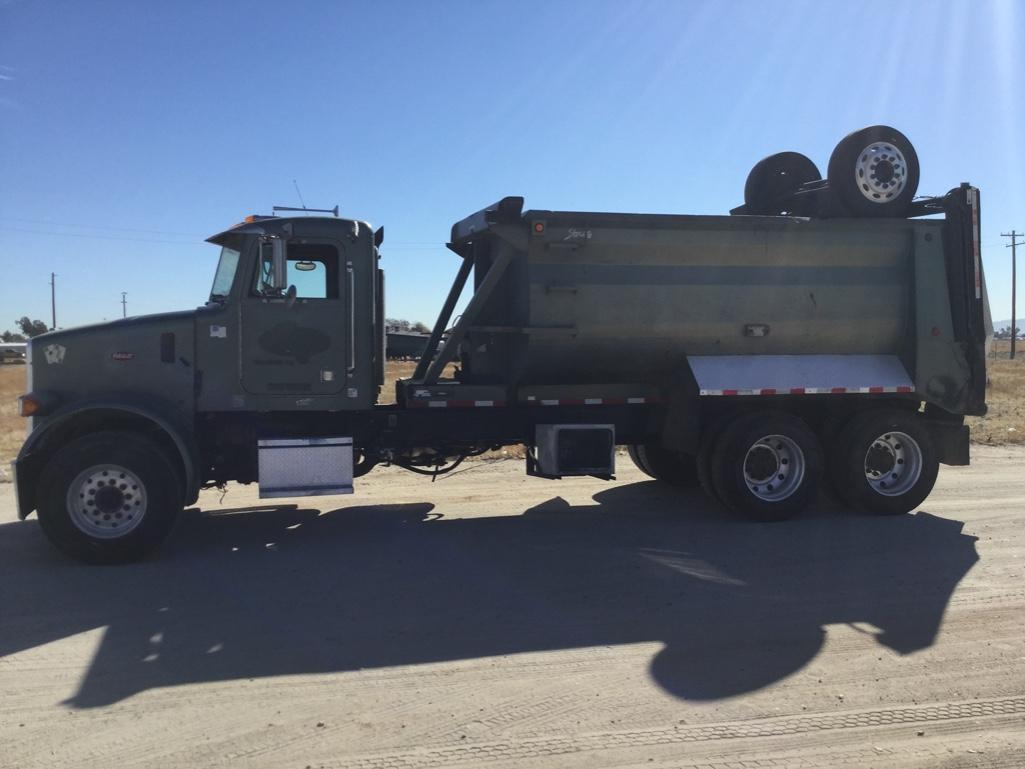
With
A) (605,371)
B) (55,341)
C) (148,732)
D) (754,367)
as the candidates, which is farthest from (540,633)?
(55,341)

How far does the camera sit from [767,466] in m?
8.18

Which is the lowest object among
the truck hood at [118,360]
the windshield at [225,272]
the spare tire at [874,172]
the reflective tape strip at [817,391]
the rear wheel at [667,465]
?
the rear wheel at [667,465]

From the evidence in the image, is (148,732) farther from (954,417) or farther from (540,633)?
(954,417)

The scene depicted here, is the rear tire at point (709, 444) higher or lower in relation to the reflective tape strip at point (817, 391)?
lower

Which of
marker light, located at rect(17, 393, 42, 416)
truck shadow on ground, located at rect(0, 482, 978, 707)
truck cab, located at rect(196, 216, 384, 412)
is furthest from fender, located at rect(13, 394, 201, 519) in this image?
truck shadow on ground, located at rect(0, 482, 978, 707)

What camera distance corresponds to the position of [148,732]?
3701 millimetres

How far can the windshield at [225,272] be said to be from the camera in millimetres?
7234

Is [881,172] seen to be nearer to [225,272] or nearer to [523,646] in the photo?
[523,646]

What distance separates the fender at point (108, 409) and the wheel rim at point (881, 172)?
275 inches

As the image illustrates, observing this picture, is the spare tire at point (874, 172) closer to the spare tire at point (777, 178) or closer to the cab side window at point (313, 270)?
the spare tire at point (777, 178)

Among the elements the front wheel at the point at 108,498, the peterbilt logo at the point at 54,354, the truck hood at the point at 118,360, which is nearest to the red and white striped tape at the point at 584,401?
the truck hood at the point at 118,360

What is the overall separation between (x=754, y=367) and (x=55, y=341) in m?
6.54

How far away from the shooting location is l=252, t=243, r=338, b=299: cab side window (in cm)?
728

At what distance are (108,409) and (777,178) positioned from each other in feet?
24.6
